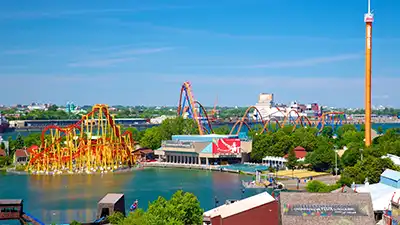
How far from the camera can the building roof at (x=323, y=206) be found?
1500 centimetres

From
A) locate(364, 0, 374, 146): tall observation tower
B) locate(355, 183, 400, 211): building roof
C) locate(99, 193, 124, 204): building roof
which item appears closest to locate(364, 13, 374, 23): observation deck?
locate(364, 0, 374, 146): tall observation tower

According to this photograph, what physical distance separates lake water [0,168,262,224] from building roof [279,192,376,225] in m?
13.7

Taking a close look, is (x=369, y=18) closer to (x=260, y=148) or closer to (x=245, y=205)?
(x=260, y=148)

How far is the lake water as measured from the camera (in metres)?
30.1

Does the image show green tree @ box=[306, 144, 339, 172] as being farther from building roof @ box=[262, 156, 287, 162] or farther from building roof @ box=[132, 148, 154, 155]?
building roof @ box=[132, 148, 154, 155]

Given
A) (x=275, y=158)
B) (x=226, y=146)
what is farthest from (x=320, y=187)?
(x=226, y=146)

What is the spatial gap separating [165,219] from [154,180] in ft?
77.3

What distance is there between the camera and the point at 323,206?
50.6ft

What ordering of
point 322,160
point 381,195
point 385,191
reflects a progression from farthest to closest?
1. point 322,160
2. point 385,191
3. point 381,195

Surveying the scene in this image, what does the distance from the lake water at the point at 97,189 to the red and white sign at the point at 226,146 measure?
3.64 meters

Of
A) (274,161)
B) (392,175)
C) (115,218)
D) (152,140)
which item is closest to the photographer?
(115,218)

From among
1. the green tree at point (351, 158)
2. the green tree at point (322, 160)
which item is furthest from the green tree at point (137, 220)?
the green tree at point (322, 160)

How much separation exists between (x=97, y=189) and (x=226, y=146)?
17729 millimetres

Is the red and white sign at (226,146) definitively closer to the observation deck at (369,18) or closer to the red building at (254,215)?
the observation deck at (369,18)
